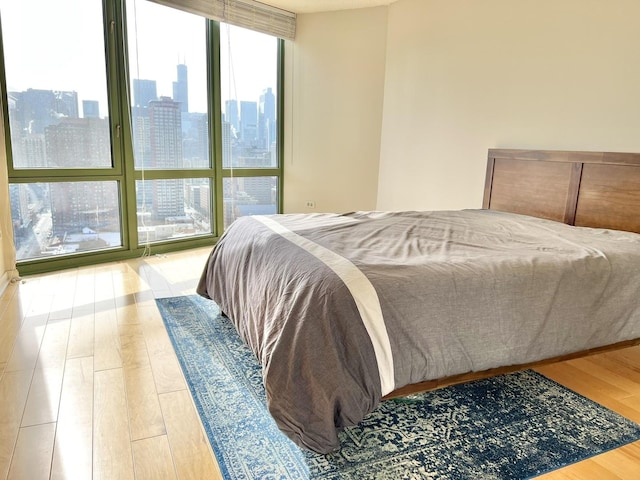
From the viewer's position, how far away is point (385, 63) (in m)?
4.50

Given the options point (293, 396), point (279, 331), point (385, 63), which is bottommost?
point (293, 396)

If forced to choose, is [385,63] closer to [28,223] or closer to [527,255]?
[527,255]

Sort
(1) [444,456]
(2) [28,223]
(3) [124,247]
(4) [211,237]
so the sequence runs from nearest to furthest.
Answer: (1) [444,456], (2) [28,223], (3) [124,247], (4) [211,237]

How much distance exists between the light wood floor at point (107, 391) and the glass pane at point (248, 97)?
2084 millimetres

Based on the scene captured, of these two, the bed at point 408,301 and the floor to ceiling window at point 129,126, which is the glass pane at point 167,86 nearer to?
the floor to ceiling window at point 129,126

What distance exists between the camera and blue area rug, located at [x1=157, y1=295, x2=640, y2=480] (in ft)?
5.16

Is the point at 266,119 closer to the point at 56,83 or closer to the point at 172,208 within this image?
the point at 172,208

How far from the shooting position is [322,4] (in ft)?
14.5

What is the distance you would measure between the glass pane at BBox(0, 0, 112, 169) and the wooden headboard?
11.1 ft

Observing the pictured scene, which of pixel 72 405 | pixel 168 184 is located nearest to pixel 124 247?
pixel 168 184

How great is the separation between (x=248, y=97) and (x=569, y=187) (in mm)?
3285

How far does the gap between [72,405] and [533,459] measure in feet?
6.11

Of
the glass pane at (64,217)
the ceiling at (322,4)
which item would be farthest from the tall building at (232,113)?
the glass pane at (64,217)

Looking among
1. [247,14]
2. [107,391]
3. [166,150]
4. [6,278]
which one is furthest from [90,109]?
[107,391]
